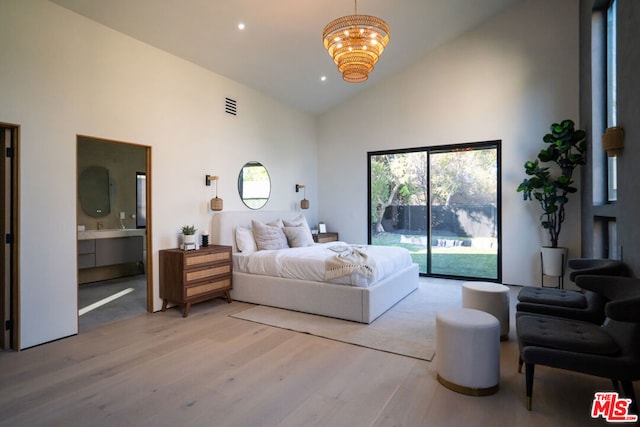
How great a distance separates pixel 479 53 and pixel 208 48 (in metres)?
4.44

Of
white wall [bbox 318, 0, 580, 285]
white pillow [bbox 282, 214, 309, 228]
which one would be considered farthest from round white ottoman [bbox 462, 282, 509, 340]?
white pillow [bbox 282, 214, 309, 228]

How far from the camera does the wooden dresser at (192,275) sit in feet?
13.7

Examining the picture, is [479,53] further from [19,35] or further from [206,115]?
[19,35]

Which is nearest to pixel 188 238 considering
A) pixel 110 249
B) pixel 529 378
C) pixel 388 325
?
pixel 110 249

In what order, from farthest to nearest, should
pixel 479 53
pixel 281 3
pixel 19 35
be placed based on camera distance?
pixel 479 53
pixel 281 3
pixel 19 35

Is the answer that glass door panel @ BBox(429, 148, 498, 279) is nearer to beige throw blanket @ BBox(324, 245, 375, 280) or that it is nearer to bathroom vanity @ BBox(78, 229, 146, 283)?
beige throw blanket @ BBox(324, 245, 375, 280)

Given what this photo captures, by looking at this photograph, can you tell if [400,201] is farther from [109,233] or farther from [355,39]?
[109,233]

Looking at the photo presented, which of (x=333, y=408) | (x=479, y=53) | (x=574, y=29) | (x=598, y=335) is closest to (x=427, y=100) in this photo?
(x=479, y=53)

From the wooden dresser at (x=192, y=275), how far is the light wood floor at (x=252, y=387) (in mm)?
769

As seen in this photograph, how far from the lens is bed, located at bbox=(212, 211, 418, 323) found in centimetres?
391

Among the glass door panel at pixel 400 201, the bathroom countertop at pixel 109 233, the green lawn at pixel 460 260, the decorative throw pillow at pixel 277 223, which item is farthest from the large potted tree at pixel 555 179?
the bathroom countertop at pixel 109 233

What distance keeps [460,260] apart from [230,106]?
15.8 ft

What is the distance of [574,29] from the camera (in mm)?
5086

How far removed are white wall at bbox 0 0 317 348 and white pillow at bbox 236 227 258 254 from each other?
503mm
